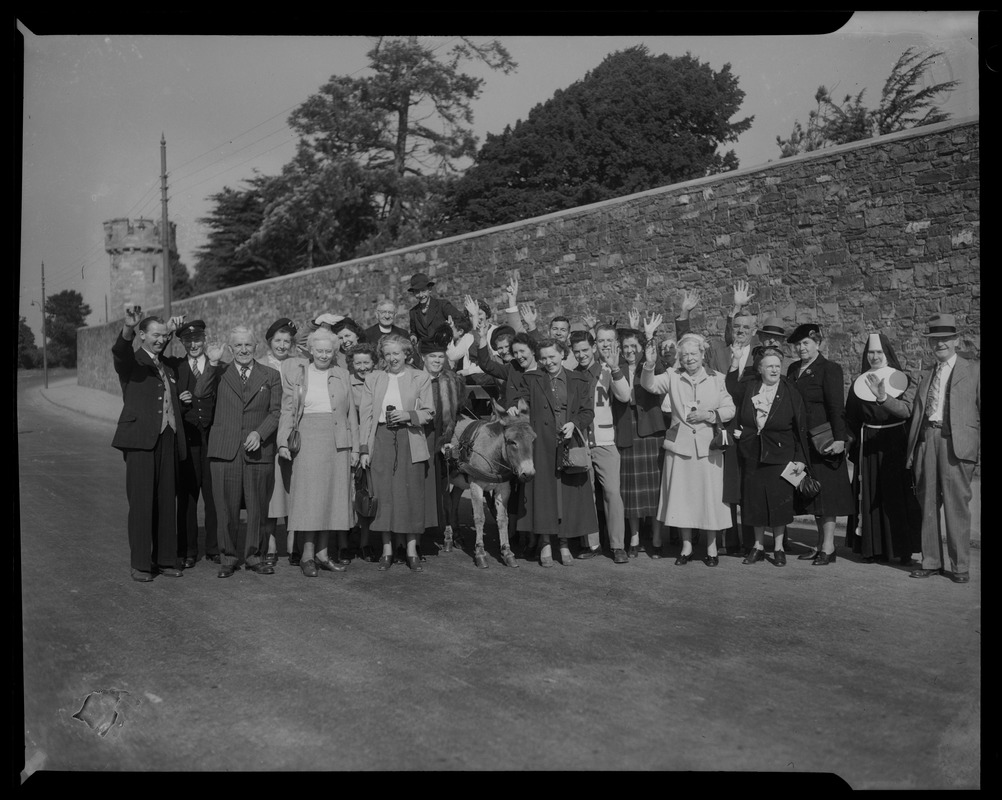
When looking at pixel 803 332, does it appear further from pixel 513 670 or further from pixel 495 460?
pixel 513 670

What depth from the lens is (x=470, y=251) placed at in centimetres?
1648

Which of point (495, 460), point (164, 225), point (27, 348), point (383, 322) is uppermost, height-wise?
point (164, 225)

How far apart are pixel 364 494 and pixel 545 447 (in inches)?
59.2

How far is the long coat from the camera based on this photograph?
758 cm

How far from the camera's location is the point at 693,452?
759cm

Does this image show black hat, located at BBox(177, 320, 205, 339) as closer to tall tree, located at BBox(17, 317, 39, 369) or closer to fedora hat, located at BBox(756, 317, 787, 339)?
tall tree, located at BBox(17, 317, 39, 369)

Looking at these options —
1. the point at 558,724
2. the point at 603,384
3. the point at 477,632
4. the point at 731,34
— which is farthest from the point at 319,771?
the point at 603,384

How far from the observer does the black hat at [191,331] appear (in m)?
7.75

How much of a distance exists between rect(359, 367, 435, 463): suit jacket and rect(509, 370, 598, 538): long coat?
764 millimetres

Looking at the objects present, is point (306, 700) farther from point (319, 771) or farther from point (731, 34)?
point (731, 34)

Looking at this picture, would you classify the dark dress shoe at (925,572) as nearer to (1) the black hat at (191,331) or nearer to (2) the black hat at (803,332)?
(2) the black hat at (803,332)

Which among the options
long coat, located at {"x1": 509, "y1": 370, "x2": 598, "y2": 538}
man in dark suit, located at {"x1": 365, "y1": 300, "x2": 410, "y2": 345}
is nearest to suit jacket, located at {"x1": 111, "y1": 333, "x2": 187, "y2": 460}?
man in dark suit, located at {"x1": 365, "y1": 300, "x2": 410, "y2": 345}

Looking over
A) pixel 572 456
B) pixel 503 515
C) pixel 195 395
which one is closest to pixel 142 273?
pixel 195 395

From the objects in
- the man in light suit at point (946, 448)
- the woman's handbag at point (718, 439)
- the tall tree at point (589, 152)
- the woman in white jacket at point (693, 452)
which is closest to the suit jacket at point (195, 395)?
the woman in white jacket at point (693, 452)
